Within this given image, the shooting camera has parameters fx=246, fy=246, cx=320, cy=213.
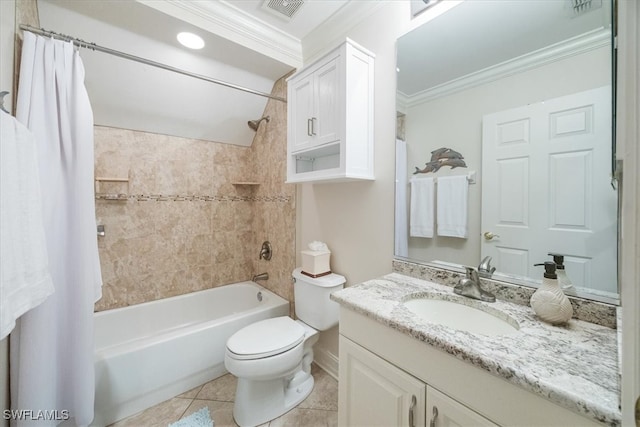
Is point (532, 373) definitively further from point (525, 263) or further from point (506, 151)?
point (506, 151)

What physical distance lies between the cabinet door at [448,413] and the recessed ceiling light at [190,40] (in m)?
2.31

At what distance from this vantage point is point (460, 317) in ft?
3.46

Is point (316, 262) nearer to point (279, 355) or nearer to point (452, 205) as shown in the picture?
point (279, 355)

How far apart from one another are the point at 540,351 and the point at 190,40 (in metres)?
2.42

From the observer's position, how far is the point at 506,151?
1.06m

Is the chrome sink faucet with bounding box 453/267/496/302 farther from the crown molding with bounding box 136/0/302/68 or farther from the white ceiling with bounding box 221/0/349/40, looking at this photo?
the crown molding with bounding box 136/0/302/68

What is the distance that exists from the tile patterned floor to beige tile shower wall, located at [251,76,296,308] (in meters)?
0.77

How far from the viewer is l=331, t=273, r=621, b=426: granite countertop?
52 cm

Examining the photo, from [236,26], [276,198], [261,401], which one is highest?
[236,26]

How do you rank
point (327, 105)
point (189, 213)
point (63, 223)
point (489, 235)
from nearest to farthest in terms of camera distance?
point (489, 235) < point (63, 223) < point (327, 105) < point (189, 213)

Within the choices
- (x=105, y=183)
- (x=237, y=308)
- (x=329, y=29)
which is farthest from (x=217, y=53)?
(x=237, y=308)

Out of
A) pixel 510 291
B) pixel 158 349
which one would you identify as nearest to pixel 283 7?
pixel 510 291

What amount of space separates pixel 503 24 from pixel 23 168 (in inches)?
79.3

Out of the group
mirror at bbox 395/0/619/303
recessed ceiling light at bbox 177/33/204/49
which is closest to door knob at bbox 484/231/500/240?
mirror at bbox 395/0/619/303
